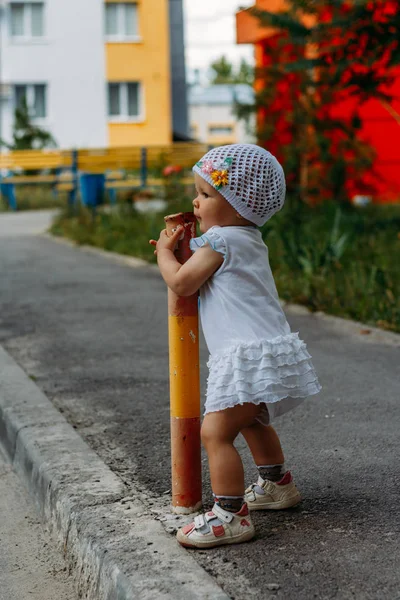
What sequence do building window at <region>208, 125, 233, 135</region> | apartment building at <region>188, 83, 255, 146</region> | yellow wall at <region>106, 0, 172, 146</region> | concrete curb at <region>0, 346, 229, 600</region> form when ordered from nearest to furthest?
concrete curb at <region>0, 346, 229, 600</region> → yellow wall at <region>106, 0, 172, 146</region> → apartment building at <region>188, 83, 255, 146</region> → building window at <region>208, 125, 233, 135</region>

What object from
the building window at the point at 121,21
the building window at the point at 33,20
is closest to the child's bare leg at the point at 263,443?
the building window at the point at 121,21

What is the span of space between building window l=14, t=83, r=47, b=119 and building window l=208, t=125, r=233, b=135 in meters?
37.4

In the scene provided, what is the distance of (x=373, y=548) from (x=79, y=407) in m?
2.23

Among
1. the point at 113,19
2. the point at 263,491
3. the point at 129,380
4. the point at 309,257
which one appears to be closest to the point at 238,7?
the point at 309,257

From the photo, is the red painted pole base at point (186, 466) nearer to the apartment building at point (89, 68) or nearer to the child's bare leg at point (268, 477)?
the child's bare leg at point (268, 477)

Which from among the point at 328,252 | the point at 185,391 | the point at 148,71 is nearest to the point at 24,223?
the point at 328,252

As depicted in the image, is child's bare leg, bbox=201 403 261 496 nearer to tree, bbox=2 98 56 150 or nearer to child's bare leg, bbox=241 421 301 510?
child's bare leg, bbox=241 421 301 510

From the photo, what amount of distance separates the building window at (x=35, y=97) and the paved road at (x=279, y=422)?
83.3ft

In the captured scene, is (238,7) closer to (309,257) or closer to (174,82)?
(309,257)

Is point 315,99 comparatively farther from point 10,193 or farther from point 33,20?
point 33,20

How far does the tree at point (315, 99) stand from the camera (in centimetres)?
886

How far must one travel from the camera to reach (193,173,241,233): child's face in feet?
9.89

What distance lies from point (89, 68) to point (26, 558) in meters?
31.4

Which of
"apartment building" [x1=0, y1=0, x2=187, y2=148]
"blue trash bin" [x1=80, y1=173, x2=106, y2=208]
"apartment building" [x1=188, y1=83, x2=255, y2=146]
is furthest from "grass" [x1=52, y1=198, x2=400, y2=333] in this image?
"apartment building" [x1=188, y1=83, x2=255, y2=146]
